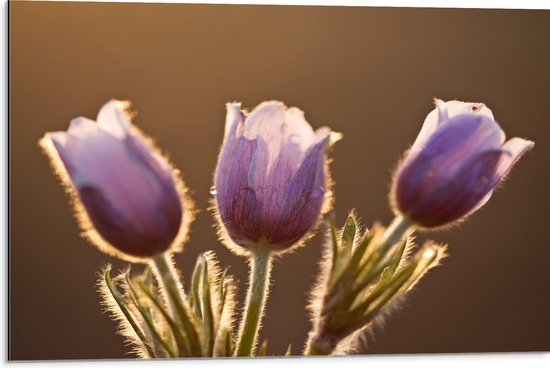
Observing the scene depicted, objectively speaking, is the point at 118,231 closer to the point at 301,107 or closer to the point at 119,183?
the point at 119,183

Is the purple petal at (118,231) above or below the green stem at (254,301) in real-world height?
above

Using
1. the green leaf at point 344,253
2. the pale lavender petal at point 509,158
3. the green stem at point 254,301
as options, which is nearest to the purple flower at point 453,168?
the pale lavender petal at point 509,158

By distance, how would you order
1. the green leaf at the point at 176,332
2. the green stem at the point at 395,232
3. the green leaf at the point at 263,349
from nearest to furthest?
the green leaf at the point at 176,332 → the green stem at the point at 395,232 → the green leaf at the point at 263,349

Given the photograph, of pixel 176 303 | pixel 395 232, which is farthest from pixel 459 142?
pixel 176 303

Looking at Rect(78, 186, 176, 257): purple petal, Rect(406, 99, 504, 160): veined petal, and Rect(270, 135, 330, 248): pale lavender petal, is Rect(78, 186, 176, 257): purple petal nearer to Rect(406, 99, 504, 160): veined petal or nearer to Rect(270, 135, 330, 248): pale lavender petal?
Rect(270, 135, 330, 248): pale lavender petal

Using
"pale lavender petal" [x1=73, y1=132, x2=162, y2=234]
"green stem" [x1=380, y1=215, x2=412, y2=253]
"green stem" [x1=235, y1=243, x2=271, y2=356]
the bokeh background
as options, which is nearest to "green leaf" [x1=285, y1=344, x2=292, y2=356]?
the bokeh background

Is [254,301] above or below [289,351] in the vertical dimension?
above

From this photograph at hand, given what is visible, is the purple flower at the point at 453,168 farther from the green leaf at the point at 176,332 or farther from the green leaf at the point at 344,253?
the green leaf at the point at 176,332
